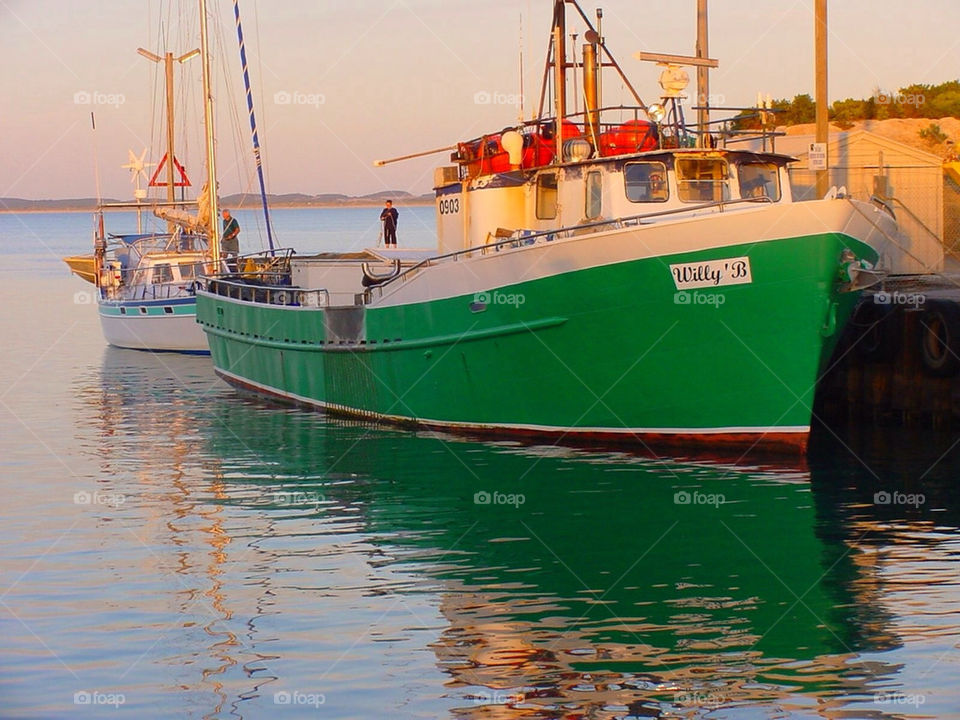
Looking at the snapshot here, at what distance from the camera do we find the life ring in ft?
65.2

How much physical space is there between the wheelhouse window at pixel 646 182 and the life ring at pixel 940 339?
4.74m

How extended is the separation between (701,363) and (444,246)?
6169mm

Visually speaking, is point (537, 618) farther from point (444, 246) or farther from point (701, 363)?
point (444, 246)

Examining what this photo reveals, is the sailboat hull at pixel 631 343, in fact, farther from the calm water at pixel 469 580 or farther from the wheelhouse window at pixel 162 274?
→ the wheelhouse window at pixel 162 274

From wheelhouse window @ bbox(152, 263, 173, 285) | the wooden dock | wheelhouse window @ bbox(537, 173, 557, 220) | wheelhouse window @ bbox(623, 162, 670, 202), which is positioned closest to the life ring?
the wooden dock

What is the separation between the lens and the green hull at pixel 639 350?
56.2 feet

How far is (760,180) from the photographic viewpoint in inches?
756

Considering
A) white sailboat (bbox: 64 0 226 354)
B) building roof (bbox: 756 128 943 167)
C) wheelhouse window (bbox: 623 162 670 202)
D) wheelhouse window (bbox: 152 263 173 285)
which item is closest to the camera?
wheelhouse window (bbox: 623 162 670 202)

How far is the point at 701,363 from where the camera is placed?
17625mm

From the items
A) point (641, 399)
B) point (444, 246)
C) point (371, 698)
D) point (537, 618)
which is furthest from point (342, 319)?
point (371, 698)

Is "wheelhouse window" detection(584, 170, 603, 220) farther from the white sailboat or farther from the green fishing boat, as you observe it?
the white sailboat

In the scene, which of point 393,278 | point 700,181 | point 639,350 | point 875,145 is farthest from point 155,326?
point 639,350

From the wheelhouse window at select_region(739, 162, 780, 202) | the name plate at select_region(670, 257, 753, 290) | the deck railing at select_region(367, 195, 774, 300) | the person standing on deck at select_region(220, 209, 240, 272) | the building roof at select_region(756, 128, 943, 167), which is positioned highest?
the building roof at select_region(756, 128, 943, 167)

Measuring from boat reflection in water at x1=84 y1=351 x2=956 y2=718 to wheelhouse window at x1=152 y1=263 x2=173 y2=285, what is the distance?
18.5 metres
